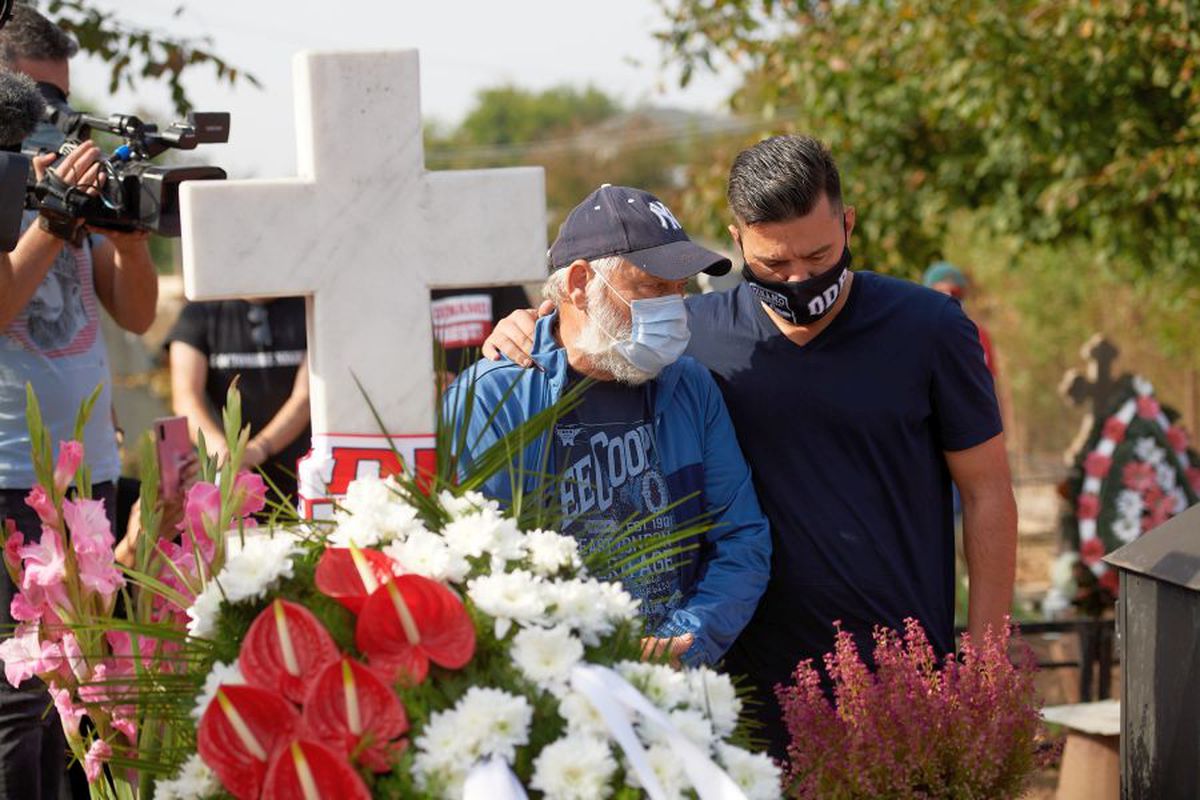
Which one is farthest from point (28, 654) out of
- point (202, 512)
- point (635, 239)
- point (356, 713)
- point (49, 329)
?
point (49, 329)

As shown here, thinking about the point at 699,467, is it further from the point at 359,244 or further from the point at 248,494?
the point at 248,494

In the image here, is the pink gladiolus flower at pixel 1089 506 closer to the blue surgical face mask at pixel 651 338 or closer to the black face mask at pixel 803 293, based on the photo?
the black face mask at pixel 803 293

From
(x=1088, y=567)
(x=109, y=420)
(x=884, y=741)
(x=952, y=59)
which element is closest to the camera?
(x=884, y=741)

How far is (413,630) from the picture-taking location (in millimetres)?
2006

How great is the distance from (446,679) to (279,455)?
3.50 meters

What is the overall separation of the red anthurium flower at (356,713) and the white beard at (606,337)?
109cm

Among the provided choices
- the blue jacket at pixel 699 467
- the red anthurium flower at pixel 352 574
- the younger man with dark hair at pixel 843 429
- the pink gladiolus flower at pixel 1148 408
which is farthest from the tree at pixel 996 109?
the red anthurium flower at pixel 352 574

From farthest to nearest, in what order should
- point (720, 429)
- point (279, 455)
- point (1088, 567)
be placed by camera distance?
point (1088, 567) < point (279, 455) < point (720, 429)

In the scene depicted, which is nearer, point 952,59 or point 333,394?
point 333,394

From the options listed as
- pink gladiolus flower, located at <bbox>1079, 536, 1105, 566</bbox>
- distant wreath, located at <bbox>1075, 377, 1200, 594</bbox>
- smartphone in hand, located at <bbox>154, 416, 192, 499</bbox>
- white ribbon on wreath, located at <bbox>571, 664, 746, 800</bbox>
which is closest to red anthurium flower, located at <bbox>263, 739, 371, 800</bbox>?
white ribbon on wreath, located at <bbox>571, 664, 746, 800</bbox>

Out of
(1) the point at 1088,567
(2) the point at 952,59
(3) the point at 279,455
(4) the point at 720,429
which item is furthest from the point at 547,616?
(2) the point at 952,59

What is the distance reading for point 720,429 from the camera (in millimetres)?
3096

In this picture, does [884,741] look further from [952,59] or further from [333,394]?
[952,59]

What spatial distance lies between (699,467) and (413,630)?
1.12 meters
